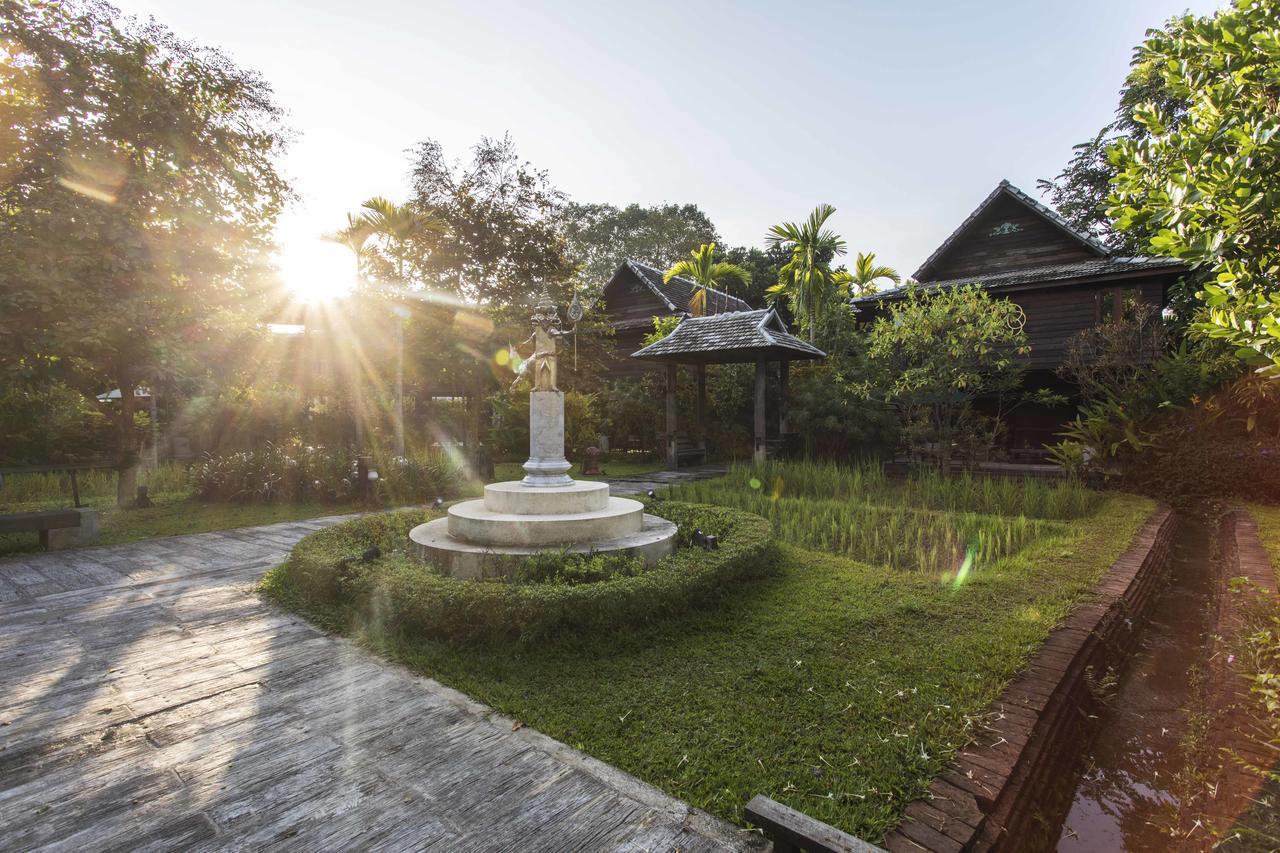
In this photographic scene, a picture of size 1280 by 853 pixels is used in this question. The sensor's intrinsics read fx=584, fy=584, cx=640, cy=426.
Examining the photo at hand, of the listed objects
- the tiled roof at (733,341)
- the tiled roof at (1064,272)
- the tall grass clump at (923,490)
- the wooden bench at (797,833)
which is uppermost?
the tiled roof at (1064,272)

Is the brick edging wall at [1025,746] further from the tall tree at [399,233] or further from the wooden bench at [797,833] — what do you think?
the tall tree at [399,233]

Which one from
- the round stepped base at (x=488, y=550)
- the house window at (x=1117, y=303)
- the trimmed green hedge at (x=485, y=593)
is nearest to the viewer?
the trimmed green hedge at (x=485, y=593)

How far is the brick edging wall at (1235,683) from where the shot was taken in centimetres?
299

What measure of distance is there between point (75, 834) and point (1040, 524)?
10009mm

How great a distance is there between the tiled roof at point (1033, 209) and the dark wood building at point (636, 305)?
846 centimetres

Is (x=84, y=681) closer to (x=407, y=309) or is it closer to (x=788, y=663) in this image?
(x=788, y=663)

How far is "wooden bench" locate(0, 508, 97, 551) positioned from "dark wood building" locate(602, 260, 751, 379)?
16.3 m

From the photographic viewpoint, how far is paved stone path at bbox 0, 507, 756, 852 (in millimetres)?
2508

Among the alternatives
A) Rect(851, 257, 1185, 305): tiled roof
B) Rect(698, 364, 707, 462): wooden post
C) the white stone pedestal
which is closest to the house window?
Rect(851, 257, 1185, 305): tiled roof

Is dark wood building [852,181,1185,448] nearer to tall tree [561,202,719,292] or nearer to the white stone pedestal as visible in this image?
the white stone pedestal

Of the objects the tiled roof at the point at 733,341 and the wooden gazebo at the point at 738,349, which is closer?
the tiled roof at the point at 733,341

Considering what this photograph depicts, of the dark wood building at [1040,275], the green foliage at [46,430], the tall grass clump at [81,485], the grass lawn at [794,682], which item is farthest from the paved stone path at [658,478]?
the green foliage at [46,430]

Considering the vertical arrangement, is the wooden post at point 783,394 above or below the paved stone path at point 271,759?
above

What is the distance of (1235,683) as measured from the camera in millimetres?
3979
